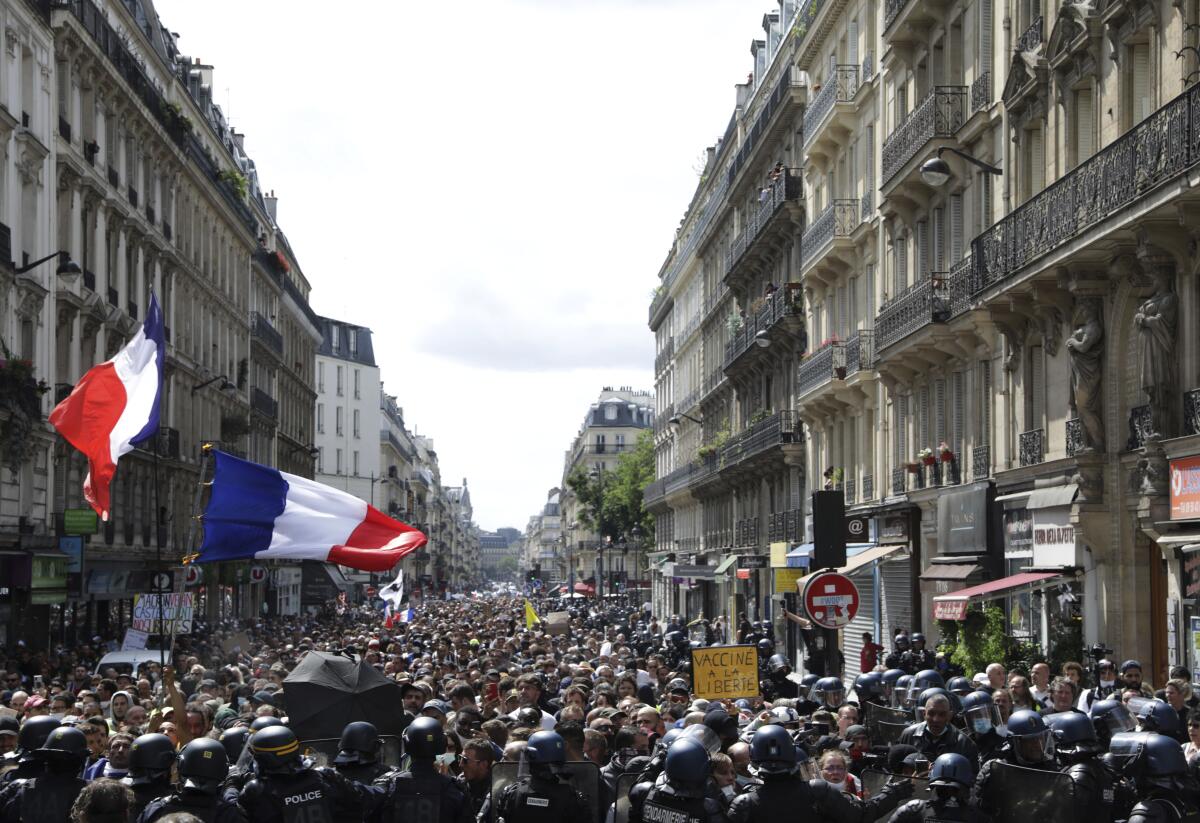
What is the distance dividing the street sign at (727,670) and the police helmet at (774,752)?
7951 mm

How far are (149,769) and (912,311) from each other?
23.0m

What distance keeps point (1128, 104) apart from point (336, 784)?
15.2 meters

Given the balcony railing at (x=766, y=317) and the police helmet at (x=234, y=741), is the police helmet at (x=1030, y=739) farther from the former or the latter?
the balcony railing at (x=766, y=317)

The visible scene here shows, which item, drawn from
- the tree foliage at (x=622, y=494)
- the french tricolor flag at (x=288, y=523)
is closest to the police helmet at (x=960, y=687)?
the french tricolor flag at (x=288, y=523)

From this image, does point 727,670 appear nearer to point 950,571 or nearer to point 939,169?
point 939,169

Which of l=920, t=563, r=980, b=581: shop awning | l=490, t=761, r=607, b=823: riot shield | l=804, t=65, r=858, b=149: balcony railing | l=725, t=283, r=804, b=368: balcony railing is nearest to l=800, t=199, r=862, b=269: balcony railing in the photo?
l=804, t=65, r=858, b=149: balcony railing

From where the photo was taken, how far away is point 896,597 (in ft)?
112

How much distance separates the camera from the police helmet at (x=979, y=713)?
1100cm

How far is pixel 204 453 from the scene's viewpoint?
15.4m

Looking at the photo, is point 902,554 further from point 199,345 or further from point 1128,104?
point 199,345

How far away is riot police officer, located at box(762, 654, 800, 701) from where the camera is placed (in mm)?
19875

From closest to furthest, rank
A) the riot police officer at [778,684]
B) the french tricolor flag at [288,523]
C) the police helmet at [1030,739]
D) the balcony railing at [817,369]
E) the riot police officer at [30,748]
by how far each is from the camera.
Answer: the police helmet at [1030,739] → the riot police officer at [30,748] → the french tricolor flag at [288,523] → the riot police officer at [778,684] → the balcony railing at [817,369]

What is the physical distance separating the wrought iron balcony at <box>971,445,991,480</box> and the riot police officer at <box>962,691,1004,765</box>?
642 inches

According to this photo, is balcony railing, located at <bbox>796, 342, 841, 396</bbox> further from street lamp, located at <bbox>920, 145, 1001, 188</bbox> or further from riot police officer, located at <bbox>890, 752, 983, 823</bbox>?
riot police officer, located at <bbox>890, 752, 983, 823</bbox>
